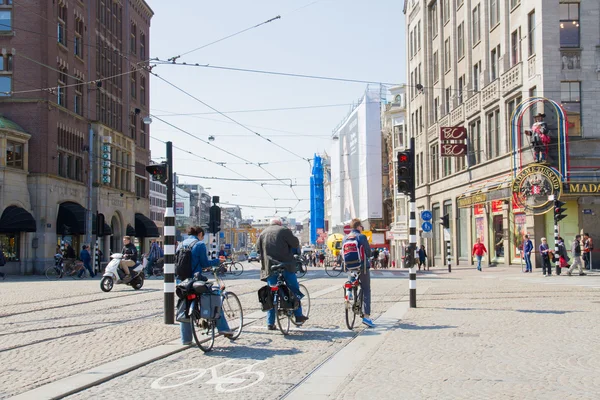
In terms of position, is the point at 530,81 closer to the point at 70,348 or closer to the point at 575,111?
the point at 575,111

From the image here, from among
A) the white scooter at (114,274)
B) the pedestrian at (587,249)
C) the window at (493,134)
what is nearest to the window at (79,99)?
the window at (493,134)

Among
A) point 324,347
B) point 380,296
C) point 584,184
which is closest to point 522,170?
point 584,184

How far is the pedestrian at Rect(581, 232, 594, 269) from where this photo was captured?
30.2 meters

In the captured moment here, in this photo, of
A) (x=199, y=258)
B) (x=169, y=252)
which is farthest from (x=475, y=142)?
(x=199, y=258)

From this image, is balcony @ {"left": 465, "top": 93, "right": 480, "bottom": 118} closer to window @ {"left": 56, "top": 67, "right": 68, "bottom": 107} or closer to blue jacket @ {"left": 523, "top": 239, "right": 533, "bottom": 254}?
blue jacket @ {"left": 523, "top": 239, "right": 533, "bottom": 254}

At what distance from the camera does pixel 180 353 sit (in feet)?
31.3

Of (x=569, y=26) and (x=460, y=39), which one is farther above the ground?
(x=460, y=39)

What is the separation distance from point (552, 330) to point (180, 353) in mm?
5801

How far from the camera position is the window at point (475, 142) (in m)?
42.3

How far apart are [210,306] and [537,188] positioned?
83.4 ft

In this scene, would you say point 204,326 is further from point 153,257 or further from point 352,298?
point 153,257

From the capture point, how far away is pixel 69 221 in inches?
1692

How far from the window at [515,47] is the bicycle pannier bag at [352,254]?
26.4m

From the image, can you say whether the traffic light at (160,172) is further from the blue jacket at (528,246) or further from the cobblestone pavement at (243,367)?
the blue jacket at (528,246)
